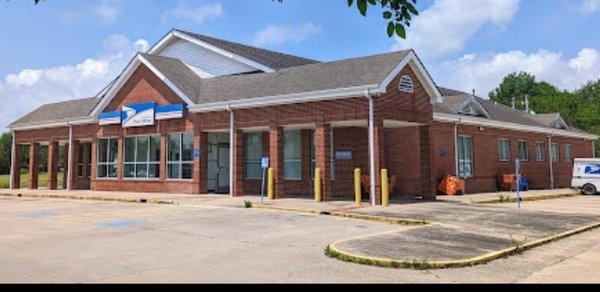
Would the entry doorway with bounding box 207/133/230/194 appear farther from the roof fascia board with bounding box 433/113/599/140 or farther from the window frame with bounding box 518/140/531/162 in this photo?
the window frame with bounding box 518/140/531/162

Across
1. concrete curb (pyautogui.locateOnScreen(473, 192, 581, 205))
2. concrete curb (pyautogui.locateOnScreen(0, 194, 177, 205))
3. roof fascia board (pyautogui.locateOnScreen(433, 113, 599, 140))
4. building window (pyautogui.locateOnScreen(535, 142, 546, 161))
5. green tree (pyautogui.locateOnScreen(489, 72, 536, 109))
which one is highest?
green tree (pyautogui.locateOnScreen(489, 72, 536, 109))

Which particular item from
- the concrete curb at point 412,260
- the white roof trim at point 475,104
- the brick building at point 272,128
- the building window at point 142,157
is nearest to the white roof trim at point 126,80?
the brick building at point 272,128

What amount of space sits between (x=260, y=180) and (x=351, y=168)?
4456mm

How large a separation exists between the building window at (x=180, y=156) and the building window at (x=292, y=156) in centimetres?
436

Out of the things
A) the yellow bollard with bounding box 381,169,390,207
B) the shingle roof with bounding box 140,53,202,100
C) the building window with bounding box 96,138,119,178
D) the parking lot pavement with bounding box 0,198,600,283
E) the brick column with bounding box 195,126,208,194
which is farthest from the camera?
the building window with bounding box 96,138,119,178

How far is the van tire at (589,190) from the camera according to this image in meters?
28.3

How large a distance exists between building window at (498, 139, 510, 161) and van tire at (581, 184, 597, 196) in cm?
411

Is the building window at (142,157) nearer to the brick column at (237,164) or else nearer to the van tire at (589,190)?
the brick column at (237,164)

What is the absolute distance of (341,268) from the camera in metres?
7.93

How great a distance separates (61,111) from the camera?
3206 centimetres

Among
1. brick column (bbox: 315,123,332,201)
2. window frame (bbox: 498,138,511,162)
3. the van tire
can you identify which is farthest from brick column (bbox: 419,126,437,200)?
the van tire

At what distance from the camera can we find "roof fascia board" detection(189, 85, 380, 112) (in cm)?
1823

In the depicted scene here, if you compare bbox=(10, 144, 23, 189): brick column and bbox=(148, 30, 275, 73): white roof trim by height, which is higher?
bbox=(148, 30, 275, 73): white roof trim

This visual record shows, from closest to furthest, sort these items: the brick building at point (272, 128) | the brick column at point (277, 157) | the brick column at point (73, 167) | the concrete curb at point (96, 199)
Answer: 1. the brick building at point (272, 128)
2. the concrete curb at point (96, 199)
3. the brick column at point (277, 157)
4. the brick column at point (73, 167)
